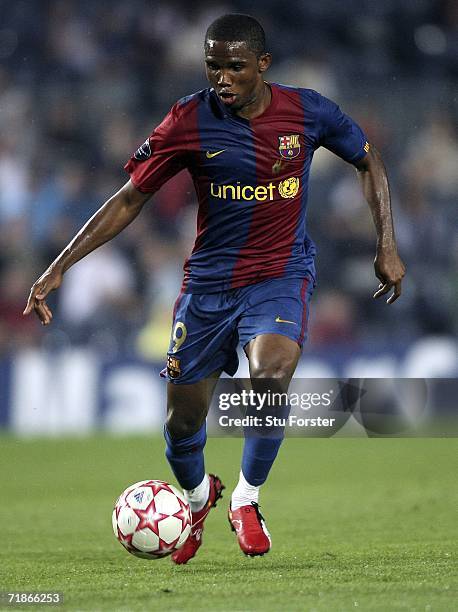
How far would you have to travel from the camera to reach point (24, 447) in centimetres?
1024

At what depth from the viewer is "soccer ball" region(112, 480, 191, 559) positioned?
5.05m

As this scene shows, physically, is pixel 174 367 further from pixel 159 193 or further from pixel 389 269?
pixel 159 193

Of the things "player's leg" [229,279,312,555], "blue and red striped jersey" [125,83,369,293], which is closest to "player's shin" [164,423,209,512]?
"player's leg" [229,279,312,555]

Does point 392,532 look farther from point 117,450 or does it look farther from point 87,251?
point 117,450

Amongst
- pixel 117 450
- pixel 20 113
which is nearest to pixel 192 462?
pixel 117 450

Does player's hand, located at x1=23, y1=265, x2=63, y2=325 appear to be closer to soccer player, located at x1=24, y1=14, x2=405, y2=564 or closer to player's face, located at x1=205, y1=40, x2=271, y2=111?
soccer player, located at x1=24, y1=14, x2=405, y2=564

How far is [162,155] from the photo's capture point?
5.41 metres

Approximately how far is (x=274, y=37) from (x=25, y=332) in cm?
445

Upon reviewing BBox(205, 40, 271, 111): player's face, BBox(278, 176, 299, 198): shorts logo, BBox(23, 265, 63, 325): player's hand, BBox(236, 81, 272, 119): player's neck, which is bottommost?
BBox(23, 265, 63, 325): player's hand

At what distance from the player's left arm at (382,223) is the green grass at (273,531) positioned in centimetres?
115

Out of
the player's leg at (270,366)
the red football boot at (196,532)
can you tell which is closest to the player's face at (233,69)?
the player's leg at (270,366)

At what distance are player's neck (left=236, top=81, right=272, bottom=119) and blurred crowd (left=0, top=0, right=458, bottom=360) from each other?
5.60 m

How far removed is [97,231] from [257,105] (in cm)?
86

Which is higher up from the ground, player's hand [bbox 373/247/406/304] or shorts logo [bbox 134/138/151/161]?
shorts logo [bbox 134/138/151/161]
